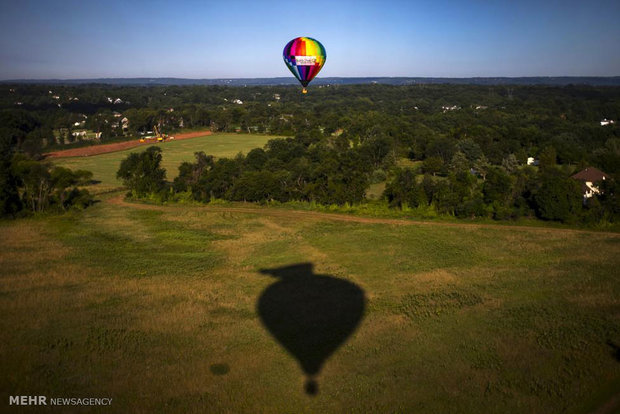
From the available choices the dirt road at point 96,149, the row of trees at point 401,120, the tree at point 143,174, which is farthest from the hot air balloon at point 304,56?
the dirt road at point 96,149

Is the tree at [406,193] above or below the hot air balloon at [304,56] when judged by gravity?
below

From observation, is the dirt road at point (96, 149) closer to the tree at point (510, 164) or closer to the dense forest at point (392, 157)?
the dense forest at point (392, 157)

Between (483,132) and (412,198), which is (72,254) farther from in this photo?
(483,132)

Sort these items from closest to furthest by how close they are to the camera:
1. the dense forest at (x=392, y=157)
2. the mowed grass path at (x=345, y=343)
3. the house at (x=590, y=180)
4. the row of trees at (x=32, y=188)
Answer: the mowed grass path at (x=345, y=343) < the row of trees at (x=32, y=188) < the dense forest at (x=392, y=157) < the house at (x=590, y=180)

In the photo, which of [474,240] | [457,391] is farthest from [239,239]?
[457,391]

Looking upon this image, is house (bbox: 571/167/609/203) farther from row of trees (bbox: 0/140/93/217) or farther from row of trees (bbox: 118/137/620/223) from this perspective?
row of trees (bbox: 0/140/93/217)

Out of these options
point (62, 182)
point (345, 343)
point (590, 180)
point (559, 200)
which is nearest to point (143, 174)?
point (62, 182)

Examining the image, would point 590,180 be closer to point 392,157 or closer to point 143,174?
point 392,157
